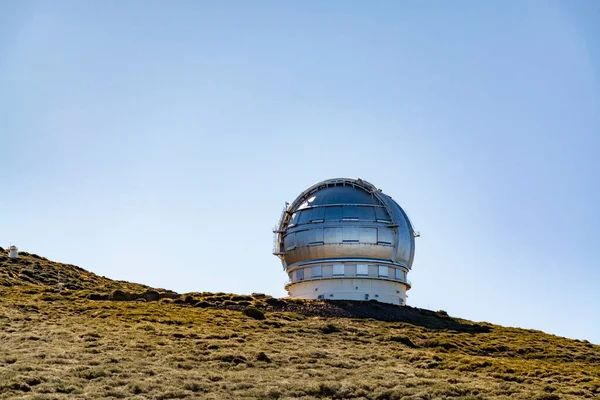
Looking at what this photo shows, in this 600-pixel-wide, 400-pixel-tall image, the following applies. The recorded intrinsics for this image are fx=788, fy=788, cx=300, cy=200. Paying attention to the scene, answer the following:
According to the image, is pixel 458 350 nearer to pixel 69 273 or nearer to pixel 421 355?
pixel 421 355

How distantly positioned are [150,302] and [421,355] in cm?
1815

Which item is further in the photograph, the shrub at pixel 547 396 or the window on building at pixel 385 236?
the window on building at pixel 385 236

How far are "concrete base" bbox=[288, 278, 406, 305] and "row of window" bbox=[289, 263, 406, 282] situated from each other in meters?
0.37

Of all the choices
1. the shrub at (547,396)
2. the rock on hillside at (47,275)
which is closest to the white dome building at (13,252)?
the rock on hillside at (47,275)

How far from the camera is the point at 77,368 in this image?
83.2ft

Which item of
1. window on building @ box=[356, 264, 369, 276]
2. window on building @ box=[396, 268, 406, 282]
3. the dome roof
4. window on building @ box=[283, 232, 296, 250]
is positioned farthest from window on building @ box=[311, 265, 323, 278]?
window on building @ box=[396, 268, 406, 282]

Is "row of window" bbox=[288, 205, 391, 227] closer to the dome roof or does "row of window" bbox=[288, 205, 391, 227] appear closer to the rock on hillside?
the dome roof

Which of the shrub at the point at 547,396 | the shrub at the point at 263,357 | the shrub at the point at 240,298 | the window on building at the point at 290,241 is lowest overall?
the shrub at the point at 547,396

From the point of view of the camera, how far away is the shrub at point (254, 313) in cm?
4141

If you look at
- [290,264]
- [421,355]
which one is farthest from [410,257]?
[421,355]

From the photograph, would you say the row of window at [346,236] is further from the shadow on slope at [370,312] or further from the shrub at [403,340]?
the shrub at [403,340]

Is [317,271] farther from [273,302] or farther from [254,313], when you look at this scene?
[254,313]

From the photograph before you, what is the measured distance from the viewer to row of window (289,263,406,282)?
2002 inches

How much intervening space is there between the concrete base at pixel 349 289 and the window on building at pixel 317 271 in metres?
0.34
